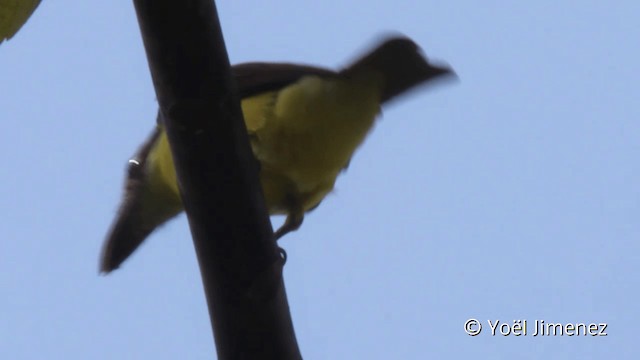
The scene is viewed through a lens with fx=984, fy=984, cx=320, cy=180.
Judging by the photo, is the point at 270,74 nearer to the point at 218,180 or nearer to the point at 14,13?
the point at 218,180

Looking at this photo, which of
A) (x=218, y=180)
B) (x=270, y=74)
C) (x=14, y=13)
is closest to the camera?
(x=14, y=13)

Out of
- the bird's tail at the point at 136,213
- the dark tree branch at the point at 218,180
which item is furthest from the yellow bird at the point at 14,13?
the bird's tail at the point at 136,213

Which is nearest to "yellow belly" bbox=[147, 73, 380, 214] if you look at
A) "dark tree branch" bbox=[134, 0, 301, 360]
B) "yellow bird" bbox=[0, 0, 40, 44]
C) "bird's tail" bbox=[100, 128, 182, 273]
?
"bird's tail" bbox=[100, 128, 182, 273]

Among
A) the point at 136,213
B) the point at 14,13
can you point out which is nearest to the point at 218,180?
the point at 14,13

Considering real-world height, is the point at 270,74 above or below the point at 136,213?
above

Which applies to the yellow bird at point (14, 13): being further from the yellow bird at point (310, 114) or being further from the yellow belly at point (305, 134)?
the yellow belly at point (305, 134)

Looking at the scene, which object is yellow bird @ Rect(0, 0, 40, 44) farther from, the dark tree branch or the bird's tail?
the bird's tail
